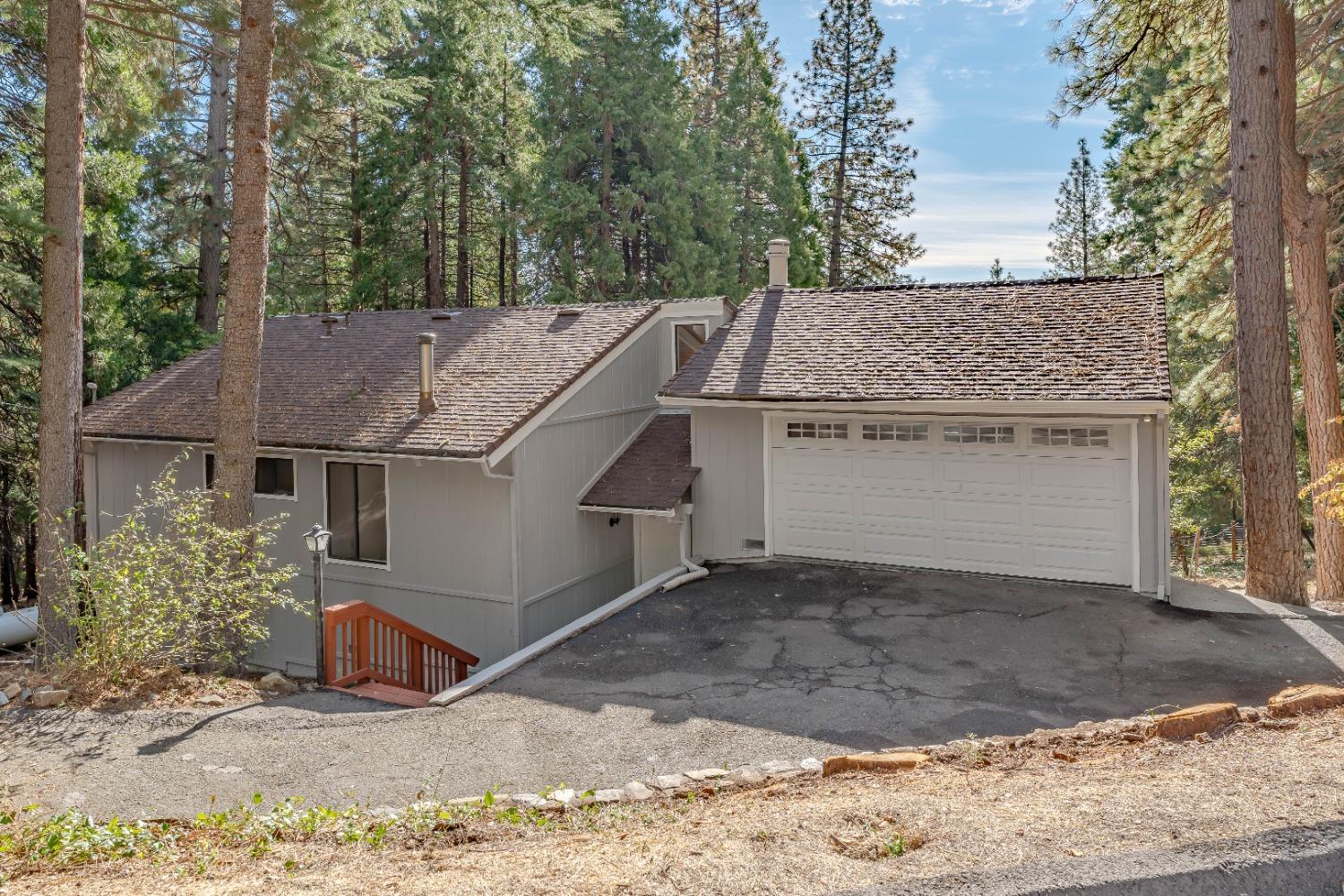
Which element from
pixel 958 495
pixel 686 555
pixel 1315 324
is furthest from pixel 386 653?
pixel 1315 324

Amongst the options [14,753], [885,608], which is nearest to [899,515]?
[885,608]

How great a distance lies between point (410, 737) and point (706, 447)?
21.2 ft

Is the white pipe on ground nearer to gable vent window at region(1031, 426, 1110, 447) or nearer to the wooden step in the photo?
the wooden step

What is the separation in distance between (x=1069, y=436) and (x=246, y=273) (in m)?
9.02

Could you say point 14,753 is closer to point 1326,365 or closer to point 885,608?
point 885,608

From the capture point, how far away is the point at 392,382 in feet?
43.2

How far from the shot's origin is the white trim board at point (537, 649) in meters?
7.88

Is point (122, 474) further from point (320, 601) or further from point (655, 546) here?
point (655, 546)

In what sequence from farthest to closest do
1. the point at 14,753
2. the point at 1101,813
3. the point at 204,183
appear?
the point at 204,183 < the point at 14,753 < the point at 1101,813

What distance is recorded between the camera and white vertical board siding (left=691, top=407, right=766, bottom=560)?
12062 mm

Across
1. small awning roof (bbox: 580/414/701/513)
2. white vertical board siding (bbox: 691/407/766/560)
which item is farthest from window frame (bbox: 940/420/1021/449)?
small awning roof (bbox: 580/414/701/513)

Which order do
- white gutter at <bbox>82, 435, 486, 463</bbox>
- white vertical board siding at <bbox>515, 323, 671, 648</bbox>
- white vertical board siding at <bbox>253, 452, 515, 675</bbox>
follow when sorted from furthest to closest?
white vertical board siding at <bbox>515, 323, 671, 648</bbox>, white vertical board siding at <bbox>253, 452, 515, 675</bbox>, white gutter at <bbox>82, 435, 486, 463</bbox>

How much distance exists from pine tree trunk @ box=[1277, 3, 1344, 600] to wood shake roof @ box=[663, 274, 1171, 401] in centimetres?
264

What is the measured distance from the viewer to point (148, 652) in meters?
7.75
